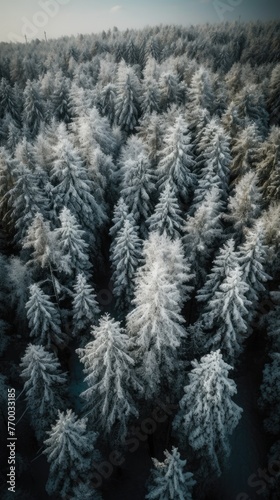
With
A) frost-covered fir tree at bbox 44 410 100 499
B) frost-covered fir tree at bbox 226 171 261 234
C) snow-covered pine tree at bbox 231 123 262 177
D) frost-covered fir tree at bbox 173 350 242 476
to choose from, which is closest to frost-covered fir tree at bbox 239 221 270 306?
frost-covered fir tree at bbox 226 171 261 234

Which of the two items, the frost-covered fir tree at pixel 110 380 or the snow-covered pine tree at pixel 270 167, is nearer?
the frost-covered fir tree at pixel 110 380

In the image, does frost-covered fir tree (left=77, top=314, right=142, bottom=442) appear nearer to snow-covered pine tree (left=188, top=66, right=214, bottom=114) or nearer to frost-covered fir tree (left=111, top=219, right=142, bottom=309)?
frost-covered fir tree (left=111, top=219, right=142, bottom=309)

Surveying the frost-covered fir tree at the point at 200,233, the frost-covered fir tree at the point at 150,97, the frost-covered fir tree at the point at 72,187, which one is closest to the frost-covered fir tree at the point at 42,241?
the frost-covered fir tree at the point at 72,187

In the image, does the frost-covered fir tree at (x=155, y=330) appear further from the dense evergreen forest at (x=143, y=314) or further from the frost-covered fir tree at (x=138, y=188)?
the frost-covered fir tree at (x=138, y=188)

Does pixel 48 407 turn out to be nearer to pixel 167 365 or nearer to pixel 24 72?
pixel 167 365

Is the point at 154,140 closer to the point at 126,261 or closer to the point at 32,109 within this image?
the point at 126,261
